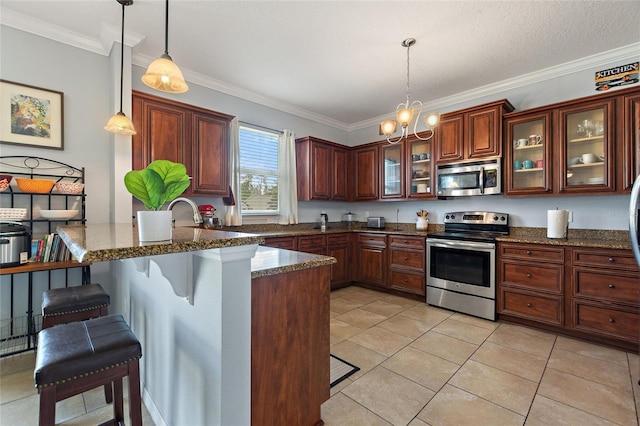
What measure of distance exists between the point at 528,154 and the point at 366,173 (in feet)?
7.57

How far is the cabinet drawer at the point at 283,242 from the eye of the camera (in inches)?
Result: 146

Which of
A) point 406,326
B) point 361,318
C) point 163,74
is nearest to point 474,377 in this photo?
point 406,326

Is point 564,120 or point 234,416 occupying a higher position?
point 564,120

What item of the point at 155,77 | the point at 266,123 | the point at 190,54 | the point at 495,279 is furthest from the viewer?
the point at 266,123

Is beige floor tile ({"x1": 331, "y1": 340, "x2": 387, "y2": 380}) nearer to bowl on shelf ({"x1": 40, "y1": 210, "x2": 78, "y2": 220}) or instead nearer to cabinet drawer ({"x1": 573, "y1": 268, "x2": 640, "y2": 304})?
cabinet drawer ({"x1": 573, "y1": 268, "x2": 640, "y2": 304})

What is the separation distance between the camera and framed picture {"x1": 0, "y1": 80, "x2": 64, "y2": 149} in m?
2.43

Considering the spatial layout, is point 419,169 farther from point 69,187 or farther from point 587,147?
point 69,187

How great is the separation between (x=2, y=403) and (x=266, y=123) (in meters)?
3.83

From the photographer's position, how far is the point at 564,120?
3098 mm

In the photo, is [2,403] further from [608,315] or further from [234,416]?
[608,315]

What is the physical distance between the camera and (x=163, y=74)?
69.4 inches

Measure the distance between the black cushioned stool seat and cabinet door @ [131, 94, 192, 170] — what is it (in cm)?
134

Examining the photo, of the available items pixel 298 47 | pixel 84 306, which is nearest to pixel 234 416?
pixel 84 306

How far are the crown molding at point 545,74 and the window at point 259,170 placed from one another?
258 cm
